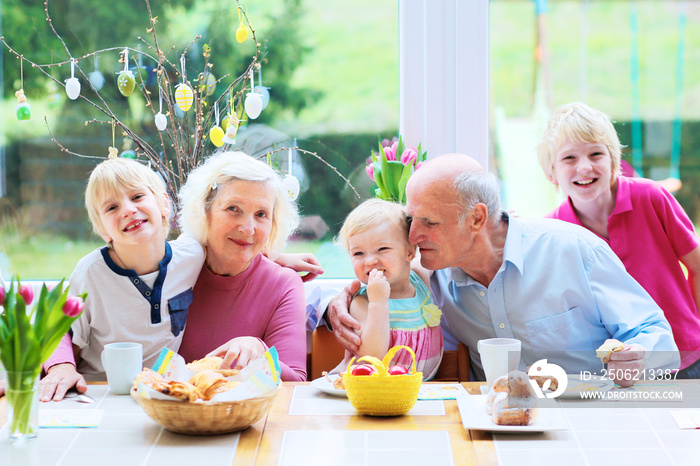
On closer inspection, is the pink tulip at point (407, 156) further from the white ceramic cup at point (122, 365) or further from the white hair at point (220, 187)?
the white ceramic cup at point (122, 365)

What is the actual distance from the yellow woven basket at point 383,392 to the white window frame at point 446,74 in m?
1.44

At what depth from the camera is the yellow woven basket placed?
1.48 meters

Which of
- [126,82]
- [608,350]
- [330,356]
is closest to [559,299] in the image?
[608,350]

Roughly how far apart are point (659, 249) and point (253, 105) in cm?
154

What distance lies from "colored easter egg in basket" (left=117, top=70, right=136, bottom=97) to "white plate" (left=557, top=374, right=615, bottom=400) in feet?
6.04

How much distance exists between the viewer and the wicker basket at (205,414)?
134 centimetres

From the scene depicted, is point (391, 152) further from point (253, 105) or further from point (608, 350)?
point (608, 350)

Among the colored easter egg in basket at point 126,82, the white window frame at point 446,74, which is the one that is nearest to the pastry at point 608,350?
the white window frame at point 446,74

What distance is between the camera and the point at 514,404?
Result: 1.41 metres

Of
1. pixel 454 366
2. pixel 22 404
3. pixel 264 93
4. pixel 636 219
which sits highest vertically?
pixel 264 93

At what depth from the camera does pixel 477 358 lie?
7.36ft

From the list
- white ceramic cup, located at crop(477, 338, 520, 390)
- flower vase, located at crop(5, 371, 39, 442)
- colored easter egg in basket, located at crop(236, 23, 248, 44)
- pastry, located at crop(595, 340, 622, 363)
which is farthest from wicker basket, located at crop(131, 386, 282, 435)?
colored easter egg in basket, located at crop(236, 23, 248, 44)

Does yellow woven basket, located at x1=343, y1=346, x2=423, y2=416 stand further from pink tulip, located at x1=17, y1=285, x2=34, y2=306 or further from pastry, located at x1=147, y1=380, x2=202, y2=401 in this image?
pink tulip, located at x1=17, y1=285, x2=34, y2=306

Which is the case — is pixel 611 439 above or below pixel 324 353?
above
